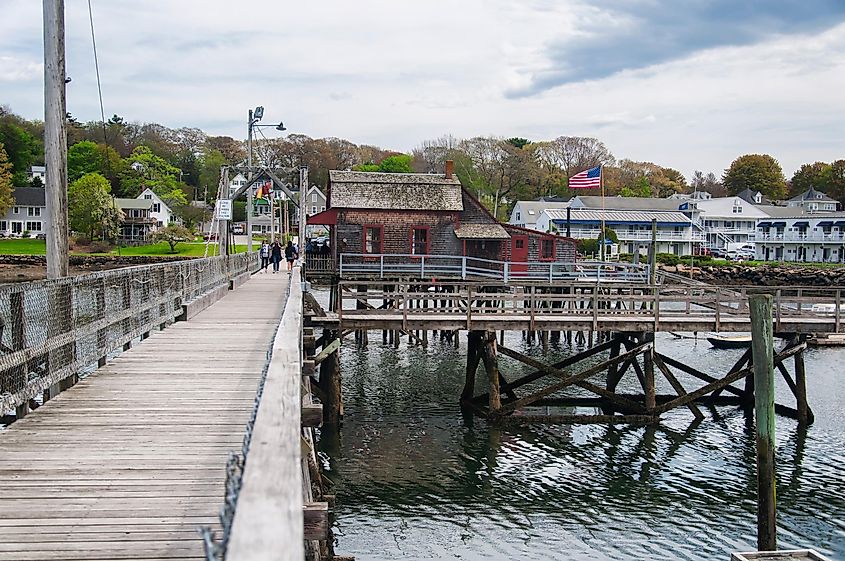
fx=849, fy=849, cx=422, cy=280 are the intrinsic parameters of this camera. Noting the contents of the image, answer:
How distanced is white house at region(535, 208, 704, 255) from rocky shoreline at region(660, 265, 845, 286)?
667 cm

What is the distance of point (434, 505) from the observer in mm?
15992

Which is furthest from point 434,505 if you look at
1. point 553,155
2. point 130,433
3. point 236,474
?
point 553,155

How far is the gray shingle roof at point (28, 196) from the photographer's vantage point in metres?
100

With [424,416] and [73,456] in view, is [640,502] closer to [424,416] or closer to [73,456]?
[424,416]

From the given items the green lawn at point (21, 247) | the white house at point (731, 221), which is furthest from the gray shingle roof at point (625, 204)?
the green lawn at point (21, 247)

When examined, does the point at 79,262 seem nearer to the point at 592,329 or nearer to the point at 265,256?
the point at 265,256

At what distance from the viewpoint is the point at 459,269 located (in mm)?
38312

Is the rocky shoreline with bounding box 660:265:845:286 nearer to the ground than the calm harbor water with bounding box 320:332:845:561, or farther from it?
farther from it

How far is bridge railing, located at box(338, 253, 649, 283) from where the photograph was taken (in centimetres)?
3619

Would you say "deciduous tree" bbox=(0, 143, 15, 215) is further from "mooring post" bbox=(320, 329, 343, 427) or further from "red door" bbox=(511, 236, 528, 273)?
"mooring post" bbox=(320, 329, 343, 427)

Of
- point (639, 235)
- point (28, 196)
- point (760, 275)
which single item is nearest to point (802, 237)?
point (760, 275)

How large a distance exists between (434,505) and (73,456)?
1033 cm

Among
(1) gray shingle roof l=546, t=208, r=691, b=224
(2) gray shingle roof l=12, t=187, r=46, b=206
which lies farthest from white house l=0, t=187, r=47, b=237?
(1) gray shingle roof l=546, t=208, r=691, b=224

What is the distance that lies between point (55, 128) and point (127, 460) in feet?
19.8
